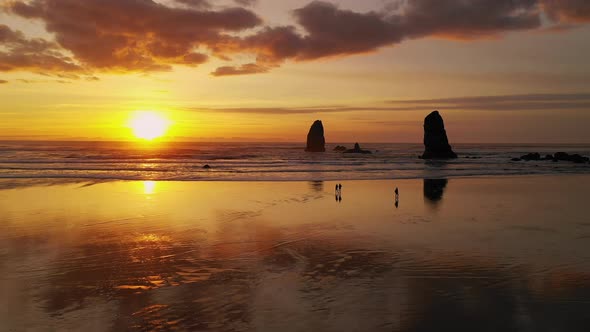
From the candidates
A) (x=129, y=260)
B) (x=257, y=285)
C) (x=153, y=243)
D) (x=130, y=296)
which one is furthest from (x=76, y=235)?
→ (x=257, y=285)

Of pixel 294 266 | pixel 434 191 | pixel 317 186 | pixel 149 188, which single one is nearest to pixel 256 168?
pixel 317 186

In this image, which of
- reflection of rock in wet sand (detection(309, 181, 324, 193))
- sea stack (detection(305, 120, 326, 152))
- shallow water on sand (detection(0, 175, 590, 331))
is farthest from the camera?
sea stack (detection(305, 120, 326, 152))

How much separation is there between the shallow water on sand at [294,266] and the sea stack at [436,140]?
5840cm

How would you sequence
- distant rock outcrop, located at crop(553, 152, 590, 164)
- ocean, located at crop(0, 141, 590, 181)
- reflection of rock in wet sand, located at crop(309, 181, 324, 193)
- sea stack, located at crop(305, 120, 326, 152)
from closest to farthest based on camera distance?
1. reflection of rock in wet sand, located at crop(309, 181, 324, 193)
2. ocean, located at crop(0, 141, 590, 181)
3. distant rock outcrop, located at crop(553, 152, 590, 164)
4. sea stack, located at crop(305, 120, 326, 152)

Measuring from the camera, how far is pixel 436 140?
261ft

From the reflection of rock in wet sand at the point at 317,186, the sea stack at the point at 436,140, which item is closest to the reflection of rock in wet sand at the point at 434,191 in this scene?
the reflection of rock in wet sand at the point at 317,186

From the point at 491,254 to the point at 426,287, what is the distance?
4.11 meters

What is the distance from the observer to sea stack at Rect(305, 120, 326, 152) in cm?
11912

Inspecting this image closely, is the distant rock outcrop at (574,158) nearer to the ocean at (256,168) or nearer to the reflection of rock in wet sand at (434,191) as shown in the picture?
the ocean at (256,168)

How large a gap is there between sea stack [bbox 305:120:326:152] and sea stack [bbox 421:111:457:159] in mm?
41619

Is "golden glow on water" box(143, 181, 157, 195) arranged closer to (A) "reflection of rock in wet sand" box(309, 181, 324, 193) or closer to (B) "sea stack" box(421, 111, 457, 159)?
(A) "reflection of rock in wet sand" box(309, 181, 324, 193)

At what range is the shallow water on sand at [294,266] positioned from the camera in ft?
26.2

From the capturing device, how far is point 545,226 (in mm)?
16516

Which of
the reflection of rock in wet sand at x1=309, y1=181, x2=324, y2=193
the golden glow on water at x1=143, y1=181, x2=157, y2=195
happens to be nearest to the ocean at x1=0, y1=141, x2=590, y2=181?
the reflection of rock in wet sand at x1=309, y1=181, x2=324, y2=193
